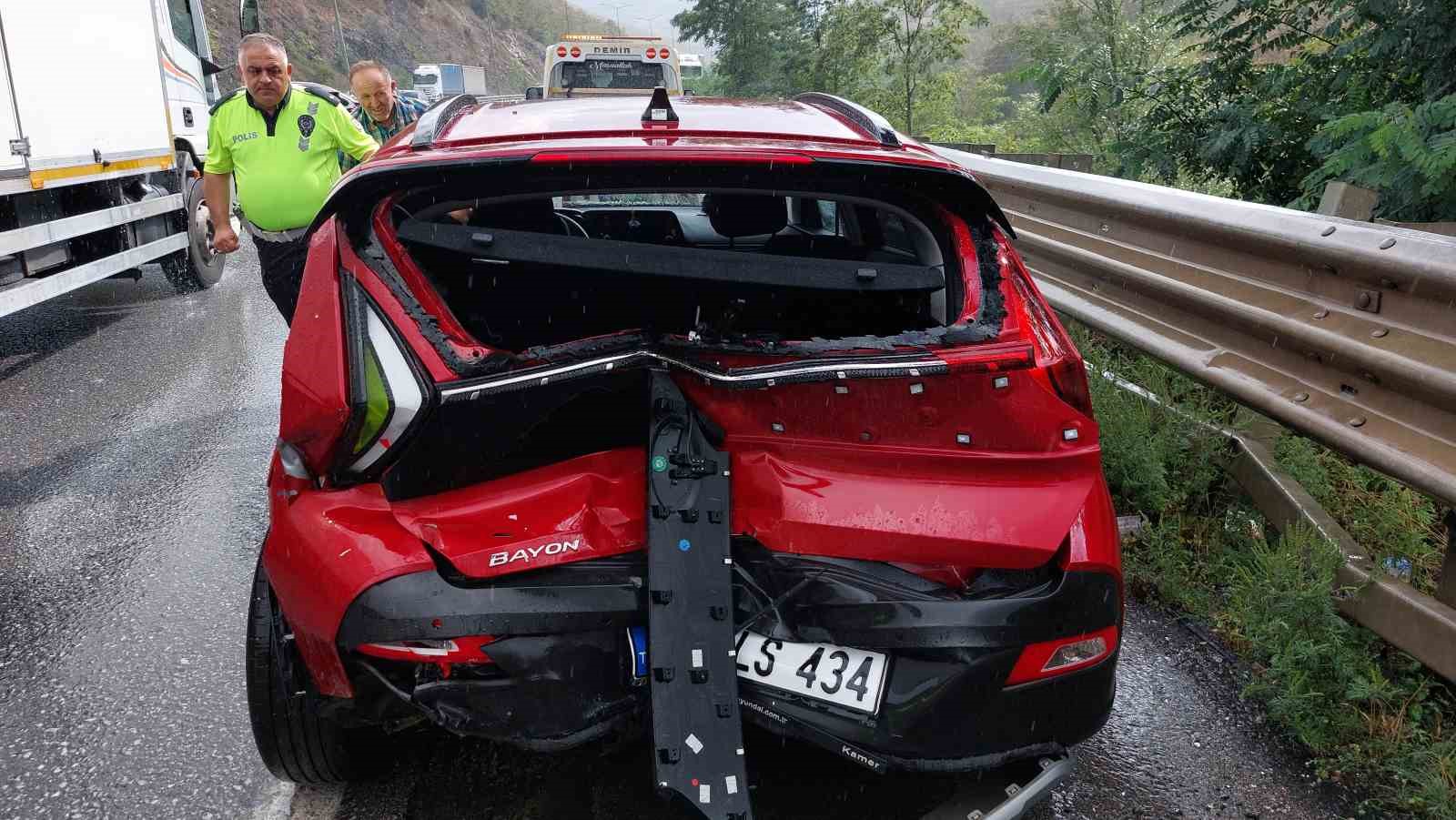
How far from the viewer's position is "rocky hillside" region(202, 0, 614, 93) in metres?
53.7

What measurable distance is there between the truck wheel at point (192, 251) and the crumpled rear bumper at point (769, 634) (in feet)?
28.2

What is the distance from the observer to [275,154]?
4.86 metres

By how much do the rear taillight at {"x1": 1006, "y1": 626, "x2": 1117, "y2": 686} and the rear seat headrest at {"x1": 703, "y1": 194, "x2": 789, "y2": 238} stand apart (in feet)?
5.12

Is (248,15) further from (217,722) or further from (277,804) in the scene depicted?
(277,804)

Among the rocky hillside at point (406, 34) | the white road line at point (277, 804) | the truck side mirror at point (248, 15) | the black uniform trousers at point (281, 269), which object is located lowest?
the white road line at point (277, 804)

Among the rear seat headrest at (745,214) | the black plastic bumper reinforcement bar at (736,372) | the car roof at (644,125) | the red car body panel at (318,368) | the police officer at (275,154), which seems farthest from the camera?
the police officer at (275,154)

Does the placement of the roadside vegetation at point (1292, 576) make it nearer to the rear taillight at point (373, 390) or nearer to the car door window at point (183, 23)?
the rear taillight at point (373, 390)

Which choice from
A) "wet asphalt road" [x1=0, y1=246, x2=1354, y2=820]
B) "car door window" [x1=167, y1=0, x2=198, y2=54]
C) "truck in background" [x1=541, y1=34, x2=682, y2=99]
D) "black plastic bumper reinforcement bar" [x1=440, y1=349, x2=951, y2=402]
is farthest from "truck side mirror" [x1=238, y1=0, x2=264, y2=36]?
"truck in background" [x1=541, y1=34, x2=682, y2=99]

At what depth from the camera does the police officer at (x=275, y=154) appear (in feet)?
15.9

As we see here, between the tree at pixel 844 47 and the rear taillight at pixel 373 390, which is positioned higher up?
the tree at pixel 844 47

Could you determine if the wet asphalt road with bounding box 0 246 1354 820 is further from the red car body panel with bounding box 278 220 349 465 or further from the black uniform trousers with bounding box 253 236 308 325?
the red car body panel with bounding box 278 220 349 465

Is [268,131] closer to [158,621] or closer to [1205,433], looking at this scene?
[158,621]

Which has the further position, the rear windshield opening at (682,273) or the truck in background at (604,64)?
the truck in background at (604,64)

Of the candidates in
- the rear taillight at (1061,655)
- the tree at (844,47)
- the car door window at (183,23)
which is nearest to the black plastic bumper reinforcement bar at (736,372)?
the rear taillight at (1061,655)
